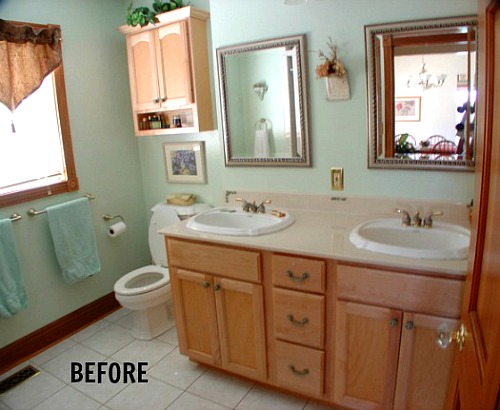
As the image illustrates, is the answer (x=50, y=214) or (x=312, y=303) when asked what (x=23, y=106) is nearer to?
(x=50, y=214)

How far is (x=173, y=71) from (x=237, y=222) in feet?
3.56

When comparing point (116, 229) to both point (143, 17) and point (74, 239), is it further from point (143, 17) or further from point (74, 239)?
point (143, 17)

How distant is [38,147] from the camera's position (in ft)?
8.14

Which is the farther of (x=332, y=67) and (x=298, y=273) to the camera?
(x=332, y=67)

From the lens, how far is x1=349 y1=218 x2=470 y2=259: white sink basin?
1497 millimetres

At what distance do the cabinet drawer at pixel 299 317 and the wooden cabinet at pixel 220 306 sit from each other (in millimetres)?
96

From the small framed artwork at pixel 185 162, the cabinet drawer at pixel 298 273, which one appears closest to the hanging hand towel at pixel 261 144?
the small framed artwork at pixel 185 162

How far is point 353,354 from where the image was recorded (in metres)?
1.69

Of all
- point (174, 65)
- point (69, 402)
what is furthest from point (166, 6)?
point (69, 402)

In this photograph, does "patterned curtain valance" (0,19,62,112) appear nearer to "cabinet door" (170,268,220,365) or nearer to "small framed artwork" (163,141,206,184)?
"small framed artwork" (163,141,206,184)

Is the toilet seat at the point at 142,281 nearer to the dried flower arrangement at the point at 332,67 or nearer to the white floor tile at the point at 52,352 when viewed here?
the white floor tile at the point at 52,352

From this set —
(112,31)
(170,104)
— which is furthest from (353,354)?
(112,31)

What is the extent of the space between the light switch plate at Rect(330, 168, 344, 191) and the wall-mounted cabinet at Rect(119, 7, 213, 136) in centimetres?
95

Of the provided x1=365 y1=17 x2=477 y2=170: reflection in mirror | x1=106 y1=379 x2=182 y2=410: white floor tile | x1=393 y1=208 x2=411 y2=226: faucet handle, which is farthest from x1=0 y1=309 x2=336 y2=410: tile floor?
x1=365 y1=17 x2=477 y2=170: reflection in mirror
